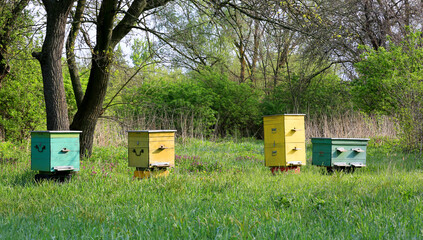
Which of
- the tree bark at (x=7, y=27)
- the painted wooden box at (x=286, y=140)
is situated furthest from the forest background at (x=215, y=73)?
the painted wooden box at (x=286, y=140)

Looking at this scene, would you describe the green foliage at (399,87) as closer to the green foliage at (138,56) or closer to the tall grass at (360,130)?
the tall grass at (360,130)

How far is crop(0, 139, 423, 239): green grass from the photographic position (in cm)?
297

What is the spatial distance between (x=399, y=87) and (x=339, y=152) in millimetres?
3823

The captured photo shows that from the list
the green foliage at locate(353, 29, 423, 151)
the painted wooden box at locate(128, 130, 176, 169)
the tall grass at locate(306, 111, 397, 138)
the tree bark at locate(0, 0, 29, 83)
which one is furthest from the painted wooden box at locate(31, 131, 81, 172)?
the tall grass at locate(306, 111, 397, 138)

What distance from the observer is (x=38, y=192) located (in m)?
5.06

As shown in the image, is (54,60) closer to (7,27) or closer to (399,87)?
(7,27)

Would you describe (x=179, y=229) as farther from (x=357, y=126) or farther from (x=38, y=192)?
(x=357, y=126)

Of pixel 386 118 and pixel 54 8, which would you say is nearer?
pixel 54 8

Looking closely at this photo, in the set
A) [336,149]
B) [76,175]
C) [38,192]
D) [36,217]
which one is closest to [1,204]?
[38,192]

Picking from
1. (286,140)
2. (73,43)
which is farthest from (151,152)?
(73,43)

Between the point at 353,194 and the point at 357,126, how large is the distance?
1024 centimetres

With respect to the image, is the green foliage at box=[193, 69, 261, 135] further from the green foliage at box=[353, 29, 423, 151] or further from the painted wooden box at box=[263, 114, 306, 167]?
the painted wooden box at box=[263, 114, 306, 167]

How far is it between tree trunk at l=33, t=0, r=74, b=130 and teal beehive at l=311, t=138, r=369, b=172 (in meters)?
4.71

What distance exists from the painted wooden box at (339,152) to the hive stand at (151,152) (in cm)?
258
